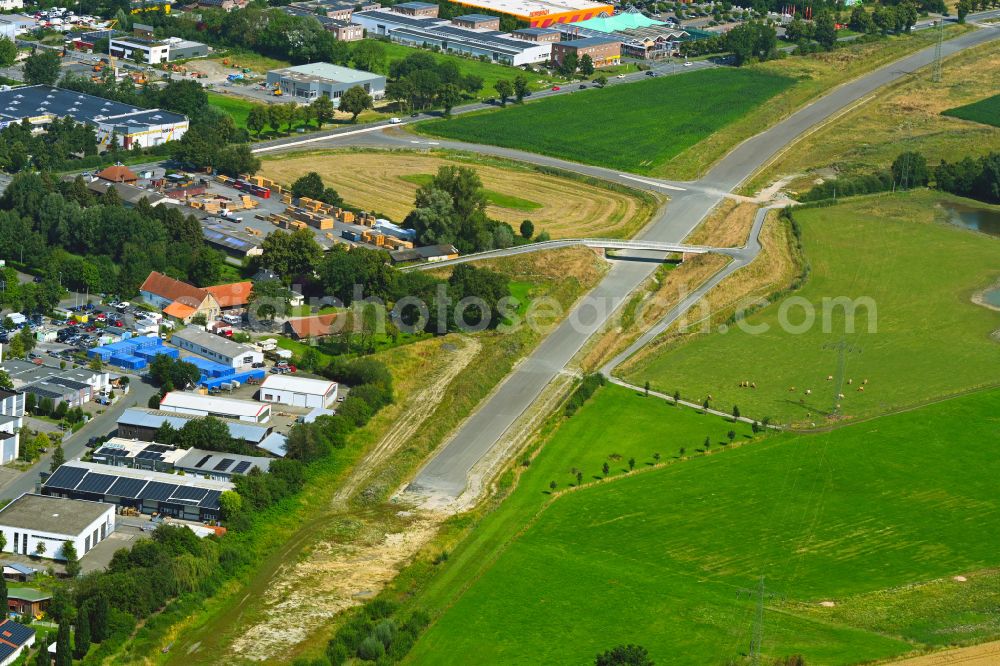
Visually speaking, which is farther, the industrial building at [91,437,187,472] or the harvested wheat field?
the harvested wheat field

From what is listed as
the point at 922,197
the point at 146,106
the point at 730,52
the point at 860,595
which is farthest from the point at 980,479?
the point at 730,52

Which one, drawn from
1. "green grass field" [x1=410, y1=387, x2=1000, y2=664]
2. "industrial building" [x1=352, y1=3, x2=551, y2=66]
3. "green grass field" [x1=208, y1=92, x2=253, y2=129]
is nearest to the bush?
"green grass field" [x1=410, y1=387, x2=1000, y2=664]

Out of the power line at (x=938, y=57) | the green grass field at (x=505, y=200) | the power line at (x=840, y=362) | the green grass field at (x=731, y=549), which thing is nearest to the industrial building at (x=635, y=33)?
the power line at (x=938, y=57)

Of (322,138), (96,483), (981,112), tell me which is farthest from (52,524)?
(981,112)

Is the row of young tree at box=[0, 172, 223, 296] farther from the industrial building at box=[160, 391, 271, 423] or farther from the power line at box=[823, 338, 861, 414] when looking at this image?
the power line at box=[823, 338, 861, 414]

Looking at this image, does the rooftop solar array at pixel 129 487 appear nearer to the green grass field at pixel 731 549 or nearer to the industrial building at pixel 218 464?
the industrial building at pixel 218 464
